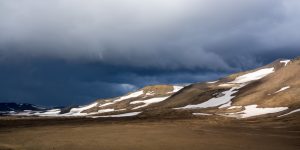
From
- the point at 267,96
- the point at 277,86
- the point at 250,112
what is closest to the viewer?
the point at 250,112

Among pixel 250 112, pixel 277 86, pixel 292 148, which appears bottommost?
pixel 292 148

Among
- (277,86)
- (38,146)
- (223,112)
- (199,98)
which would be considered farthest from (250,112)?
(38,146)

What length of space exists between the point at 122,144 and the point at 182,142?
6664mm

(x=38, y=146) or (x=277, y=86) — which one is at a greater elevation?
(x=277, y=86)

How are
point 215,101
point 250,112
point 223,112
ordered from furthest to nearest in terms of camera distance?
point 215,101, point 223,112, point 250,112

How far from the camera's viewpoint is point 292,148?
39688 mm

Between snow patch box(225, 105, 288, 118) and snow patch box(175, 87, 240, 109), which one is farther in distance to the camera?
snow patch box(175, 87, 240, 109)

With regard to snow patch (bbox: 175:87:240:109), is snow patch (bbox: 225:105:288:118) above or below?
below

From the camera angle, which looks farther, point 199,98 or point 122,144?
point 199,98

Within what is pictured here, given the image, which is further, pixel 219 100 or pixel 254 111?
pixel 219 100

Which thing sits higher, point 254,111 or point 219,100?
point 219,100

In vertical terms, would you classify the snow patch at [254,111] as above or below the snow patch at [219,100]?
below

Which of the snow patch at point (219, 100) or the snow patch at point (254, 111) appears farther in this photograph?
the snow patch at point (219, 100)

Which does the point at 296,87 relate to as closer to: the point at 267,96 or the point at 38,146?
the point at 267,96
